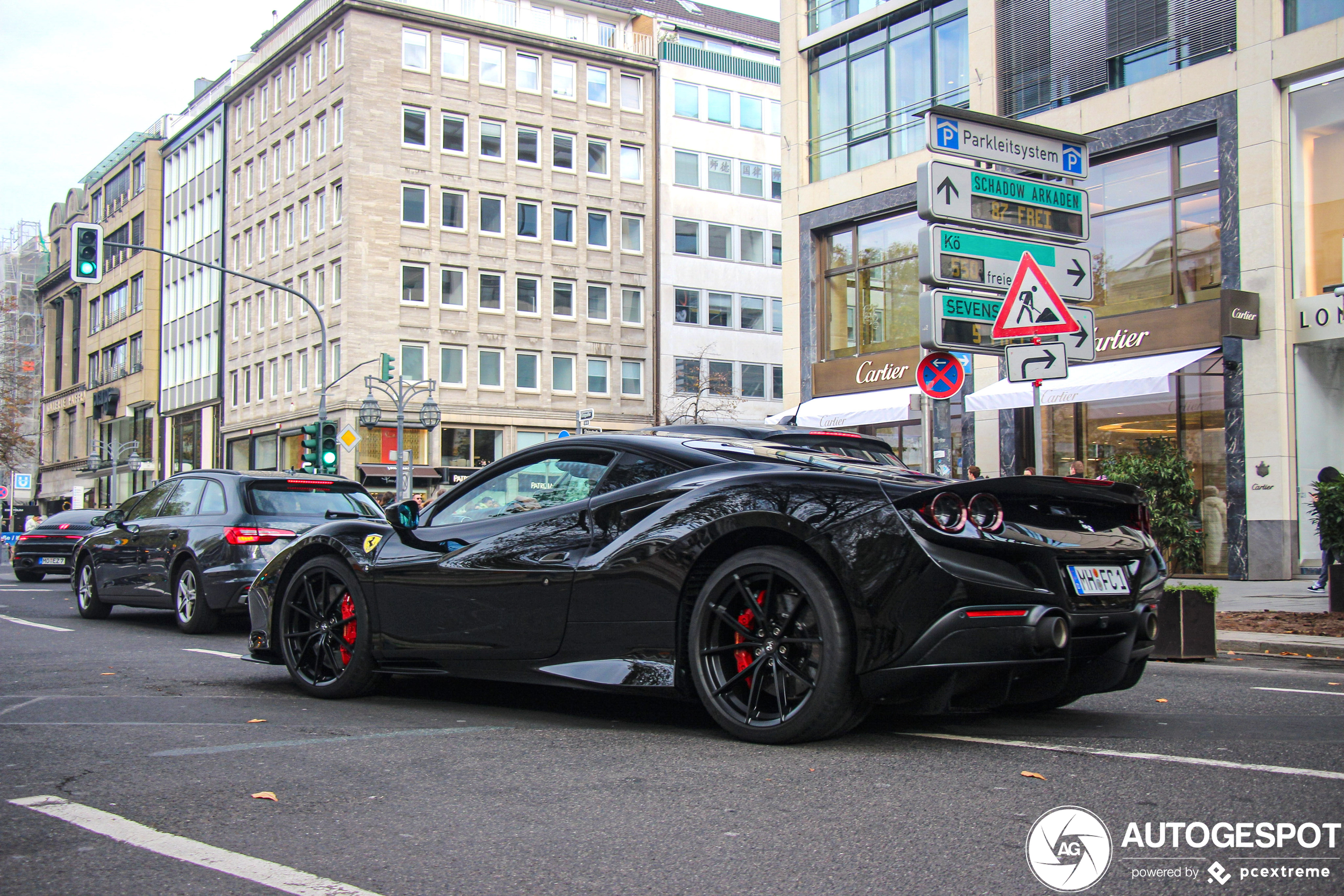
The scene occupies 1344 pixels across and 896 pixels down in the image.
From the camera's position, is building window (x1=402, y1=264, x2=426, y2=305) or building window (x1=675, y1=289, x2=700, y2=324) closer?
building window (x1=402, y1=264, x2=426, y2=305)

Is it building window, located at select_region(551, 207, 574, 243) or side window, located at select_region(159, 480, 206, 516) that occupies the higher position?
building window, located at select_region(551, 207, 574, 243)

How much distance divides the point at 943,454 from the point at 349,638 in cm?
1740

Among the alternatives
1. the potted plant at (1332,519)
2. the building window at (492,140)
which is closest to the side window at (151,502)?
the potted plant at (1332,519)

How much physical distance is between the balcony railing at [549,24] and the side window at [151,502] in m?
41.5

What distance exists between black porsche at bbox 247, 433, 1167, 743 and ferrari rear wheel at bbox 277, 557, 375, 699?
0.25m

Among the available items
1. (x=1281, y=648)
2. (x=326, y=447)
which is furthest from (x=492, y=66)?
(x=1281, y=648)

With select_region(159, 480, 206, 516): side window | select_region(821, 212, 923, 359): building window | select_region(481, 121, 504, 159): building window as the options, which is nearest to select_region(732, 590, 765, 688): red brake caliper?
select_region(159, 480, 206, 516): side window

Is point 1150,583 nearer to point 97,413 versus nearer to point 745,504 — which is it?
point 745,504

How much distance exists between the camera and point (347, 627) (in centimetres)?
639

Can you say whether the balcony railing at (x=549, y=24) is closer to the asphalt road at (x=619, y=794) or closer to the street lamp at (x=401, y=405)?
the street lamp at (x=401, y=405)

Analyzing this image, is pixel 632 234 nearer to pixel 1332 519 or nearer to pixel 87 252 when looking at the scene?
pixel 87 252

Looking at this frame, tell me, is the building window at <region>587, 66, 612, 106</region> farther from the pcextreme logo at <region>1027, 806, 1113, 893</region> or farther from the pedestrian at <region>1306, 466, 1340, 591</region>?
the pcextreme logo at <region>1027, 806, 1113, 893</region>

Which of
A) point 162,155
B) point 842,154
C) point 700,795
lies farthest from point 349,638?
point 162,155

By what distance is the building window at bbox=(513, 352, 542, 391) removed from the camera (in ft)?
169
